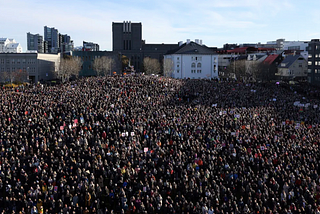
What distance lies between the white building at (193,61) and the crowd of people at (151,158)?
56.8 meters

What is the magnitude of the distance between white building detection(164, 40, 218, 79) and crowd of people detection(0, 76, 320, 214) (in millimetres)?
56835

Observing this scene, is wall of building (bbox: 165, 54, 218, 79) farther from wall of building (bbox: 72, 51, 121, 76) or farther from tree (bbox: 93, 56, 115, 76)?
wall of building (bbox: 72, 51, 121, 76)

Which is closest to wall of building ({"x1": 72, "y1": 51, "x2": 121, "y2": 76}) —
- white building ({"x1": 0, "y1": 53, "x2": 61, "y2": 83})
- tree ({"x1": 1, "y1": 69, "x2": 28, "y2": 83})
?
white building ({"x1": 0, "y1": 53, "x2": 61, "y2": 83})

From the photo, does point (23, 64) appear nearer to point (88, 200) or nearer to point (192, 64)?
point (192, 64)

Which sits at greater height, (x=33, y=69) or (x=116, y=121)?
(x=33, y=69)

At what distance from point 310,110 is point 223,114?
12.6 meters

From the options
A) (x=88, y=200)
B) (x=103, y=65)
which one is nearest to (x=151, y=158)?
(x=88, y=200)

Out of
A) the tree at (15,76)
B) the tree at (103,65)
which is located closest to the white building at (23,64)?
the tree at (15,76)

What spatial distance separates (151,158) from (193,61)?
251 feet

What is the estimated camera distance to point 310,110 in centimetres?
4544

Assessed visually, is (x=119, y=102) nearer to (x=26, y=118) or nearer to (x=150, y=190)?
(x=26, y=118)

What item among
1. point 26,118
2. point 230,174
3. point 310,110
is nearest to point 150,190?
point 230,174

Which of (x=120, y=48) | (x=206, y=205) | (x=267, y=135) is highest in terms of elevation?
(x=120, y=48)

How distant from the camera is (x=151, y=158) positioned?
85.9 ft
